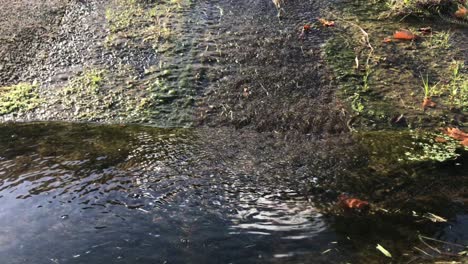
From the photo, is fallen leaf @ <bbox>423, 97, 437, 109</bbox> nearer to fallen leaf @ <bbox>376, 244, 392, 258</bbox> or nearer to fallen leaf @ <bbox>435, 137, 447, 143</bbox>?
fallen leaf @ <bbox>435, 137, 447, 143</bbox>

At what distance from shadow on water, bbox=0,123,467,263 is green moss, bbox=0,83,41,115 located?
22.0 inches

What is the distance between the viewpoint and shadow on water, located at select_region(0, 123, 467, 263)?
348 centimetres

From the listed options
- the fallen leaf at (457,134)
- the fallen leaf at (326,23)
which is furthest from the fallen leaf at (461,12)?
the fallen leaf at (457,134)

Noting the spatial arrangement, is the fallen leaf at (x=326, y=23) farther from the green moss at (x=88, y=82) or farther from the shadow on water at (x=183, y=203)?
the green moss at (x=88, y=82)

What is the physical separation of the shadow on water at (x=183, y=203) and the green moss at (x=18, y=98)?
558 mm

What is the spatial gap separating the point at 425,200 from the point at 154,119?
289 centimetres

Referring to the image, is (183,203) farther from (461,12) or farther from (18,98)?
(461,12)

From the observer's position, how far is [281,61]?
5.80 meters

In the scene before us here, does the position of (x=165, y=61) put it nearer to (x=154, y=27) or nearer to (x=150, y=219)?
(x=154, y=27)

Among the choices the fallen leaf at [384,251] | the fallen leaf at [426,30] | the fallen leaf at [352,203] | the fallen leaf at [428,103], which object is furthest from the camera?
the fallen leaf at [426,30]

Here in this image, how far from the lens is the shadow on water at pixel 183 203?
348 centimetres

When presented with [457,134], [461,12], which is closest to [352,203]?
[457,134]

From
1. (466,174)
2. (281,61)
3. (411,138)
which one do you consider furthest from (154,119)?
(466,174)

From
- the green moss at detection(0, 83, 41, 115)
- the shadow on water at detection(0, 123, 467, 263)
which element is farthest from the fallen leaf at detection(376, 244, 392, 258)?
the green moss at detection(0, 83, 41, 115)
